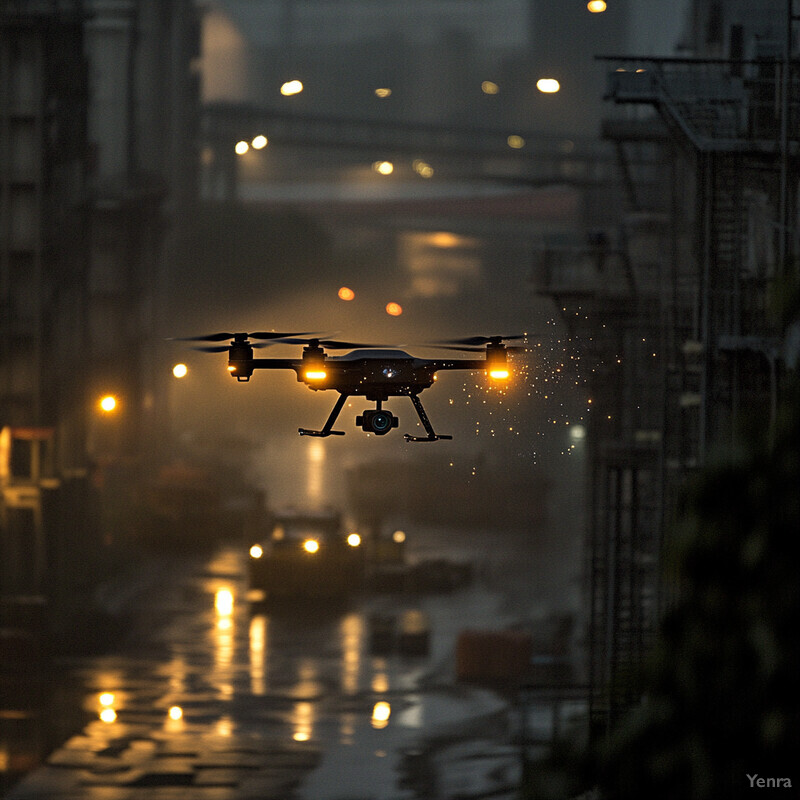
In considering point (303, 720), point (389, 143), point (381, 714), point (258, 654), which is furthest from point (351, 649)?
point (389, 143)

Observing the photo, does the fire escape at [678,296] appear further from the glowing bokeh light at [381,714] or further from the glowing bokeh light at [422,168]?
the glowing bokeh light at [422,168]

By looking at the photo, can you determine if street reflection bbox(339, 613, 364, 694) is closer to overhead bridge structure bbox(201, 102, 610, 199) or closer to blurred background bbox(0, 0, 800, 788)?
blurred background bbox(0, 0, 800, 788)

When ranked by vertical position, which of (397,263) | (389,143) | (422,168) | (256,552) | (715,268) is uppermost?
(389,143)

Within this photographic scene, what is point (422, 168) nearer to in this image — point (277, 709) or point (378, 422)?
point (277, 709)

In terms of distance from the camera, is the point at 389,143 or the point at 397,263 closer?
the point at 397,263

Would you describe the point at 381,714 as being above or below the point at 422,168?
below

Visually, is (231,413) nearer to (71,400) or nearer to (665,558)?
(71,400)

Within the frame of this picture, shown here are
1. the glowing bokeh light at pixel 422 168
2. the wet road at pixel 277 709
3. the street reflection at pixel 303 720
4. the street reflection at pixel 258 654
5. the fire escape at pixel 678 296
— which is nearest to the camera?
the fire escape at pixel 678 296

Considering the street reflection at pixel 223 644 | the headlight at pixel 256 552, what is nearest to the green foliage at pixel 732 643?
the street reflection at pixel 223 644
